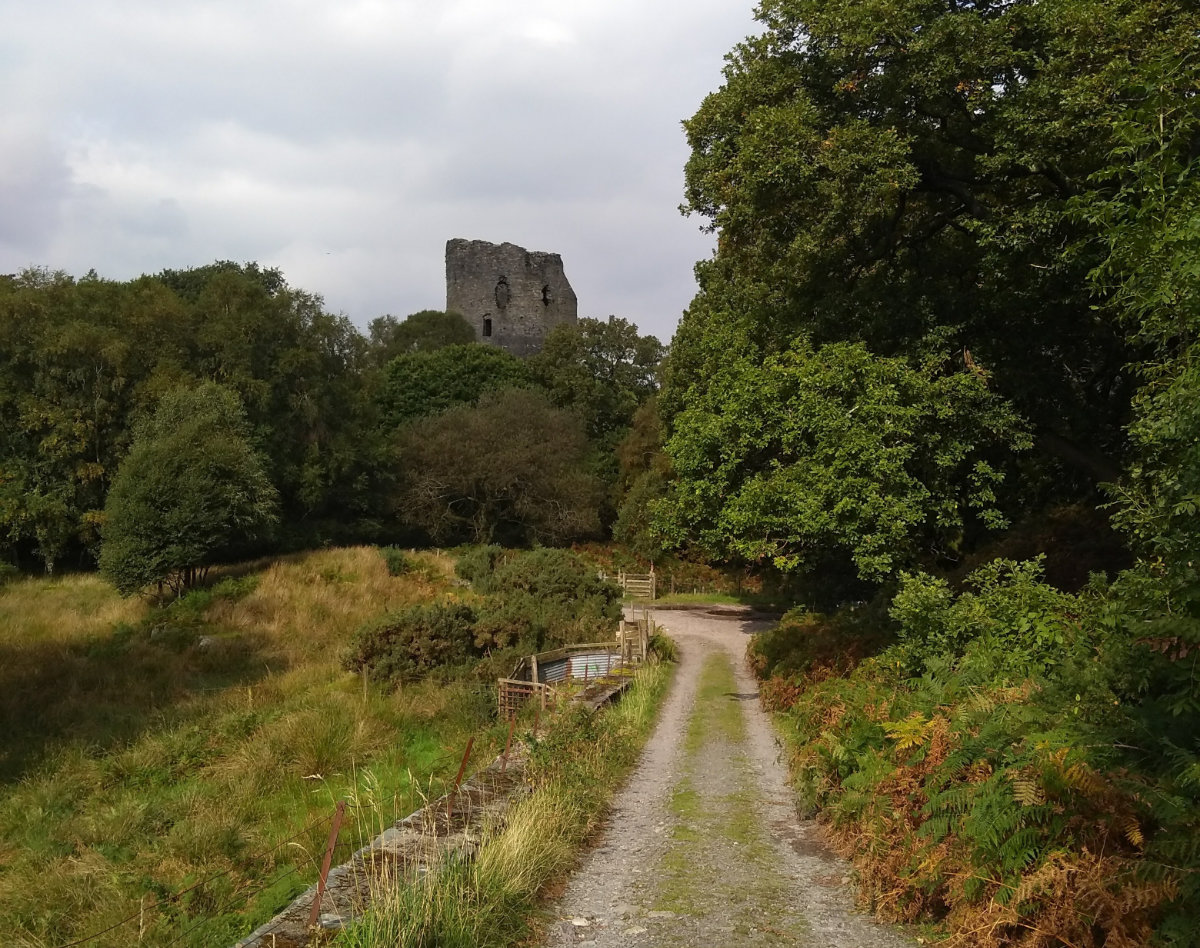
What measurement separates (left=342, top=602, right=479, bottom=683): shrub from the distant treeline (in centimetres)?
1081

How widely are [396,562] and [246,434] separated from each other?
727 cm

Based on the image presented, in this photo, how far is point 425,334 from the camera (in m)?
66.1

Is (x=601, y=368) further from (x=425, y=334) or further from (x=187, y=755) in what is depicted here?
(x=187, y=755)

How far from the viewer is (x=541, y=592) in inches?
811

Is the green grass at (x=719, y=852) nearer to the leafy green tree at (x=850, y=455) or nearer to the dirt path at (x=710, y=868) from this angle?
the dirt path at (x=710, y=868)

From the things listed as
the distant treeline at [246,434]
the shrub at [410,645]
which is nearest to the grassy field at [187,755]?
the shrub at [410,645]

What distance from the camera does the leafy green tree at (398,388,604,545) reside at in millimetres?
41625

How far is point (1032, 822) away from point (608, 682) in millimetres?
11031

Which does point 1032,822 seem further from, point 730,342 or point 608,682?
point 730,342

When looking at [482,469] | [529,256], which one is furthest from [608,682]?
[529,256]

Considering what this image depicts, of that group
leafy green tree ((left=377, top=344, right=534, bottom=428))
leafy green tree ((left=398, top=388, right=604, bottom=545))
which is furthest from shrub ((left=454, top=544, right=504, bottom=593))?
leafy green tree ((left=377, top=344, right=534, bottom=428))

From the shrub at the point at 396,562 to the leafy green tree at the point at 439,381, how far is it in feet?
62.2

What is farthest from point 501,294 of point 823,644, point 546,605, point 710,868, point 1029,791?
point 1029,791

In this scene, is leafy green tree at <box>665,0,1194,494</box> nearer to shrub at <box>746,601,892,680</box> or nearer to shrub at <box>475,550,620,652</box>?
shrub at <box>746,601,892,680</box>
